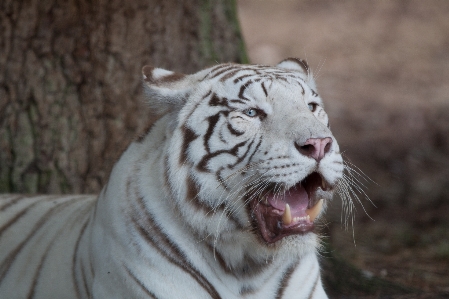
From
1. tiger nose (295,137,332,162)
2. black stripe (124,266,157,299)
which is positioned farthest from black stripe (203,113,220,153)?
black stripe (124,266,157,299)

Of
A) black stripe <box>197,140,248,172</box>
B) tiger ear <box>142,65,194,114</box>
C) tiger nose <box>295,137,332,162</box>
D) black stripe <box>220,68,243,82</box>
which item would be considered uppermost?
black stripe <box>220,68,243,82</box>

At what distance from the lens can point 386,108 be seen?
7566 mm

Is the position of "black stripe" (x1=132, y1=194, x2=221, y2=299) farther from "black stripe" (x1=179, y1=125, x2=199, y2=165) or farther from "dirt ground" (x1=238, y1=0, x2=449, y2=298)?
"dirt ground" (x1=238, y1=0, x2=449, y2=298)

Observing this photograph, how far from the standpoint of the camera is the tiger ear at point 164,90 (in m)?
2.49

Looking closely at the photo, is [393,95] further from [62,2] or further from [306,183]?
[306,183]

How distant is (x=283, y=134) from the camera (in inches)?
89.4

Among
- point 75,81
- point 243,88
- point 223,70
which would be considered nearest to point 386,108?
point 75,81

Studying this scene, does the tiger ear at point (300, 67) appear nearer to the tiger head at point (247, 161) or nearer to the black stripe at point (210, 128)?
the tiger head at point (247, 161)

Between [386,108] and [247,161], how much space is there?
18.2 feet

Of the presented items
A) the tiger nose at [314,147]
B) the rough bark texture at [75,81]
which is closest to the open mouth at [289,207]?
the tiger nose at [314,147]

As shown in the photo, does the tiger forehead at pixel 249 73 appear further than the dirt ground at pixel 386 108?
No

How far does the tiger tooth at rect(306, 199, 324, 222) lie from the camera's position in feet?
7.65

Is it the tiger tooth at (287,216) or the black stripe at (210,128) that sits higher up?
the black stripe at (210,128)

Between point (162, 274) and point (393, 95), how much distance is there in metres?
6.03
